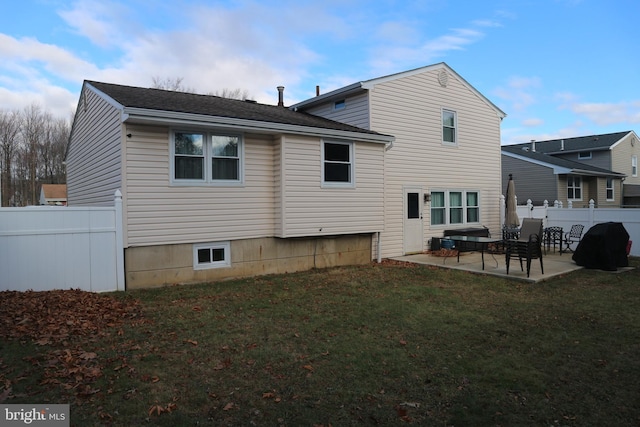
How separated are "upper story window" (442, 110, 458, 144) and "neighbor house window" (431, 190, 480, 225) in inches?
76.0

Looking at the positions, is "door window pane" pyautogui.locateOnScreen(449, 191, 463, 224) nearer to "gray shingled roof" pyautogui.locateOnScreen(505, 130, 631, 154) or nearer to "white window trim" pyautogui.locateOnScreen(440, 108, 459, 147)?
"white window trim" pyautogui.locateOnScreen(440, 108, 459, 147)

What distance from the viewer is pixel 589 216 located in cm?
1411

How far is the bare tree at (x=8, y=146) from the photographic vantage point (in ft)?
116

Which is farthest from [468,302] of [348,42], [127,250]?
[348,42]

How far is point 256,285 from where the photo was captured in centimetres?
870

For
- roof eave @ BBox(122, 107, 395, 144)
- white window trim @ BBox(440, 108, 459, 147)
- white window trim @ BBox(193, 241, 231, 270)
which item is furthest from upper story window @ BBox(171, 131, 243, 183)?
white window trim @ BBox(440, 108, 459, 147)

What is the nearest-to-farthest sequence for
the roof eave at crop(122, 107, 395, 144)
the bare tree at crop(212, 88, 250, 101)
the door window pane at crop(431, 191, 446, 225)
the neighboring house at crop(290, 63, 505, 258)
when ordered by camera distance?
1. the roof eave at crop(122, 107, 395, 144)
2. the neighboring house at crop(290, 63, 505, 258)
3. the door window pane at crop(431, 191, 446, 225)
4. the bare tree at crop(212, 88, 250, 101)

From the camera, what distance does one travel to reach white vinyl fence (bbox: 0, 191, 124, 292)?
6.94 meters

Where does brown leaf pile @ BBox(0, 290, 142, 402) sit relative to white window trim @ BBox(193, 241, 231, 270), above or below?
below

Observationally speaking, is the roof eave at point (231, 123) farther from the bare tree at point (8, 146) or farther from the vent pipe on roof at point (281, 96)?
the bare tree at point (8, 146)

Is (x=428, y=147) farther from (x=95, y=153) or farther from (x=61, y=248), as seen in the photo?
(x=61, y=248)

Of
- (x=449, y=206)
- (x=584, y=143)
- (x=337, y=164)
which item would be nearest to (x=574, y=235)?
(x=449, y=206)

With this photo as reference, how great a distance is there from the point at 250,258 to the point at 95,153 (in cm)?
505

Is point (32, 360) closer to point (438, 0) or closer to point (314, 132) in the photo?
point (314, 132)
